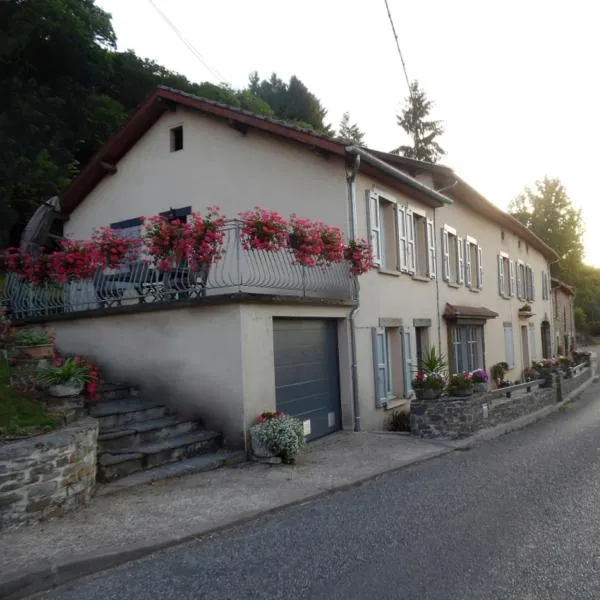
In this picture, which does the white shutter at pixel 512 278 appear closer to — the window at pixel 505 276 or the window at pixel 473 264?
the window at pixel 505 276

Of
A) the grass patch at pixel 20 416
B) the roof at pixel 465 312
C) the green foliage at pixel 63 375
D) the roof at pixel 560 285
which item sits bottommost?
the grass patch at pixel 20 416

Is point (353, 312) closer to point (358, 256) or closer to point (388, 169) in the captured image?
point (358, 256)

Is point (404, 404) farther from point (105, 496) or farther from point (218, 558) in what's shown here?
point (218, 558)

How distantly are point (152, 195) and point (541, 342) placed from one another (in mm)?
19127

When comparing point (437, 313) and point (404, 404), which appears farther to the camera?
point (437, 313)

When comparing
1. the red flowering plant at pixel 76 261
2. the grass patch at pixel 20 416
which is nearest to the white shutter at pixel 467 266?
the red flowering plant at pixel 76 261

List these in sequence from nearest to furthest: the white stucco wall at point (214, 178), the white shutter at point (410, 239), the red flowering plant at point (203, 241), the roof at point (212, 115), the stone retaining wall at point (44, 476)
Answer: the stone retaining wall at point (44, 476) < the red flowering plant at point (203, 241) < the roof at point (212, 115) < the white stucco wall at point (214, 178) < the white shutter at point (410, 239)

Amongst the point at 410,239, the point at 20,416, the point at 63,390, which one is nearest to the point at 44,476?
the point at 20,416

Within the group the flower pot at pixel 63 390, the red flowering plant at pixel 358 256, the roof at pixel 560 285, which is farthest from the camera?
the roof at pixel 560 285

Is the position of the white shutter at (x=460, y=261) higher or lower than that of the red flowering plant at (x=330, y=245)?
higher

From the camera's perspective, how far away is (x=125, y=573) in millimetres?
4480

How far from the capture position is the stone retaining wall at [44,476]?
532 cm

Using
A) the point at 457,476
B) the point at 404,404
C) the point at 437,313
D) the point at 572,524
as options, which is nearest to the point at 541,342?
the point at 437,313

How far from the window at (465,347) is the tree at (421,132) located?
1046 inches
